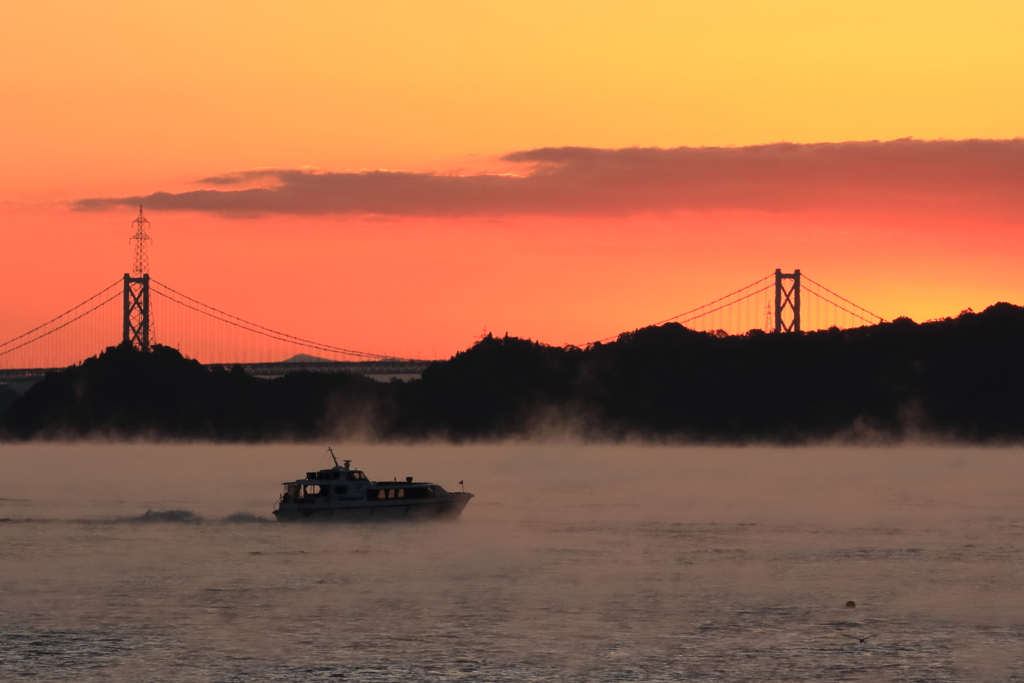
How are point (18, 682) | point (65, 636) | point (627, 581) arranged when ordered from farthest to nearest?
point (627, 581)
point (65, 636)
point (18, 682)

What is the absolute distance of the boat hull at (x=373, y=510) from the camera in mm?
105000

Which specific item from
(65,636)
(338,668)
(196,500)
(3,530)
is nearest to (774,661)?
(338,668)

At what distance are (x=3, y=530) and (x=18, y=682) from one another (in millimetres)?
57782

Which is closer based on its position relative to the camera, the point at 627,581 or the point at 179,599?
the point at 179,599

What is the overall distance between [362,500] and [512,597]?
36.9 meters

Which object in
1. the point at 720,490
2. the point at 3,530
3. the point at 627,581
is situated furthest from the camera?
the point at 720,490

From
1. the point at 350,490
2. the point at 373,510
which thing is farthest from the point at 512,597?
the point at 350,490

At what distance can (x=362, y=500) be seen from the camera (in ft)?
347

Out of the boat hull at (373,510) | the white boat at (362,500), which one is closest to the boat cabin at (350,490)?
the white boat at (362,500)

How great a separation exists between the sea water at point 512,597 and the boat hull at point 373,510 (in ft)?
5.12

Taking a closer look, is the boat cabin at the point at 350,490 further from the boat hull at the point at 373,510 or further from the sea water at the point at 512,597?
the sea water at the point at 512,597

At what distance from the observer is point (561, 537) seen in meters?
101

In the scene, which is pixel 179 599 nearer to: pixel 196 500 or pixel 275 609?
pixel 275 609

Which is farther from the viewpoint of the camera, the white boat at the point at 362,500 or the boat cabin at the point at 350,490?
the boat cabin at the point at 350,490
